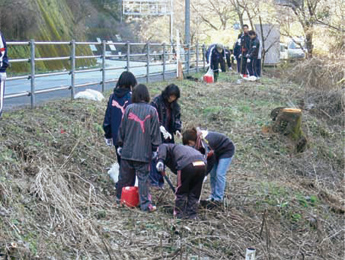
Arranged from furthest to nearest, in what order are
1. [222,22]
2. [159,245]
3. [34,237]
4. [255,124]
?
[222,22] → [255,124] → [159,245] → [34,237]

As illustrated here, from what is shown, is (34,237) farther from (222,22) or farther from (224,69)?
(222,22)

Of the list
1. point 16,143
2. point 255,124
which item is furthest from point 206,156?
point 255,124

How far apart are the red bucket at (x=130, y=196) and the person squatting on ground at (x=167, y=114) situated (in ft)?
2.01

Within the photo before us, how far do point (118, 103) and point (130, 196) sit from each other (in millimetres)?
1241

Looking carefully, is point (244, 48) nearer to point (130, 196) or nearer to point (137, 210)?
point (130, 196)

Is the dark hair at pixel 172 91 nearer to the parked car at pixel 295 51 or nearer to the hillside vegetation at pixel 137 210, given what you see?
the hillside vegetation at pixel 137 210

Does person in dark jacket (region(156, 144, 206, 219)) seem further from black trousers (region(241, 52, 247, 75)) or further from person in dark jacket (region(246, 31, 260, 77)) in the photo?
black trousers (region(241, 52, 247, 75))

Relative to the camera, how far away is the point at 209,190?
8516mm

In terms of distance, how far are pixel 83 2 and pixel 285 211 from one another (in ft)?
133

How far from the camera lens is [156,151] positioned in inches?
275

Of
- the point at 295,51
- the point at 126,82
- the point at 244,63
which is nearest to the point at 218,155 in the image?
the point at 126,82

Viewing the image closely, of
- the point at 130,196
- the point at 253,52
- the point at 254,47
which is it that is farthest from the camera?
the point at 254,47

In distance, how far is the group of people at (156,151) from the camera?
6.74 metres

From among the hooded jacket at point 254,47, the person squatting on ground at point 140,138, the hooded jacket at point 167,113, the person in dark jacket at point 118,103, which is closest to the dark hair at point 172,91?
the hooded jacket at point 167,113
